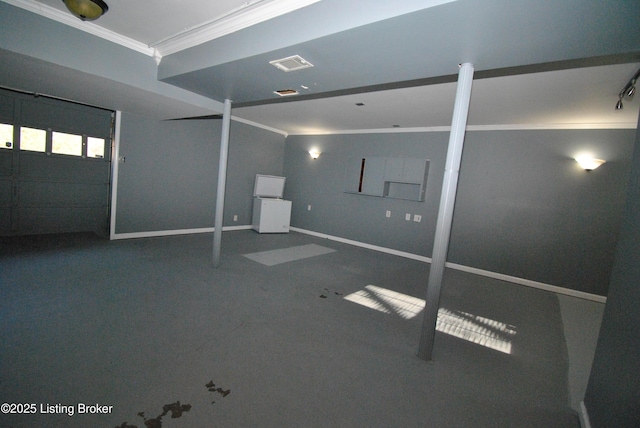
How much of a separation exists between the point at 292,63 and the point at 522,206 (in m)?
4.31

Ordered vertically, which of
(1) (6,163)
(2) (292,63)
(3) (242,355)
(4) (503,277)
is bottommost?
(3) (242,355)

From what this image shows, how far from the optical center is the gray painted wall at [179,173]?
15.8ft

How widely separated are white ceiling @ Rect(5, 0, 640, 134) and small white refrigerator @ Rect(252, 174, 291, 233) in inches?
65.2

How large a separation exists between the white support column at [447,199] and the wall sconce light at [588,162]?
10.8 feet

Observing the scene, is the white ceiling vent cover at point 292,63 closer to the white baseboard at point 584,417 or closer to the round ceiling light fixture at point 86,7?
the round ceiling light fixture at point 86,7

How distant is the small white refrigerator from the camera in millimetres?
6375

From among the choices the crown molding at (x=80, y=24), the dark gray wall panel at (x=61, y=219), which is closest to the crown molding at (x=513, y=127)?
the crown molding at (x=80, y=24)

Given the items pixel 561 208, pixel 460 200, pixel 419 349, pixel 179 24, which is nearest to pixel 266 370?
pixel 419 349

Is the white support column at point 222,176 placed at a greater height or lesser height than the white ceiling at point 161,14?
lesser

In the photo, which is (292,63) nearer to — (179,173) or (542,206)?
(179,173)

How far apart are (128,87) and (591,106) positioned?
5506 mm

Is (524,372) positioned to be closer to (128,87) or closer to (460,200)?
(460,200)

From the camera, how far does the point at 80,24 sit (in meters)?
2.57

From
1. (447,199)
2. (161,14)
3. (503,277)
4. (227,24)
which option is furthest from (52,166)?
(503,277)
